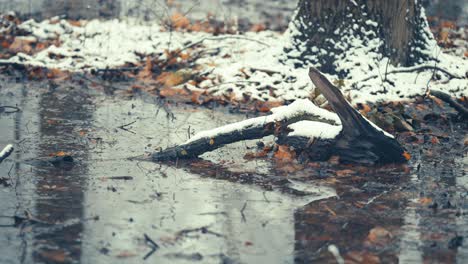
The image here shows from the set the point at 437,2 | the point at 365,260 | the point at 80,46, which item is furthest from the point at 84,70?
the point at 437,2

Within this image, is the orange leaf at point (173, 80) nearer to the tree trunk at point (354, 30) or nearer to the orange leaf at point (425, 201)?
the tree trunk at point (354, 30)

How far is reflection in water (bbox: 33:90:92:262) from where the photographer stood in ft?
16.8

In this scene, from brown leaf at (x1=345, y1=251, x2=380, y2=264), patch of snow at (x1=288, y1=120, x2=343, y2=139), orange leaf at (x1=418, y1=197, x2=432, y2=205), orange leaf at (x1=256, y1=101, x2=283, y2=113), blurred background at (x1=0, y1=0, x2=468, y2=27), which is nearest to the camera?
brown leaf at (x1=345, y1=251, x2=380, y2=264)

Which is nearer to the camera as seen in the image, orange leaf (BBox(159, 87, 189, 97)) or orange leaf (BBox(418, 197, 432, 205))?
orange leaf (BBox(418, 197, 432, 205))

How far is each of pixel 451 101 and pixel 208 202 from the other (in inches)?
146

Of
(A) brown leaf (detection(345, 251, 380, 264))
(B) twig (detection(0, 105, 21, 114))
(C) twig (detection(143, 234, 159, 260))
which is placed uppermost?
(A) brown leaf (detection(345, 251, 380, 264))

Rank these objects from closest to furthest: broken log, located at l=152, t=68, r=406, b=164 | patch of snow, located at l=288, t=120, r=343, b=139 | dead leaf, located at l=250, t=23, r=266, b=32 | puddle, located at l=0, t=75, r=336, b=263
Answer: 1. puddle, located at l=0, t=75, r=336, b=263
2. broken log, located at l=152, t=68, r=406, b=164
3. patch of snow, located at l=288, t=120, r=343, b=139
4. dead leaf, located at l=250, t=23, r=266, b=32

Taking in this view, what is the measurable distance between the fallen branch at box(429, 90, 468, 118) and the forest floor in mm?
198

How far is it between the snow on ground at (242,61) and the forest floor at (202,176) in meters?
0.04

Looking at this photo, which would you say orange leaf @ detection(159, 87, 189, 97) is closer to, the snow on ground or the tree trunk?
the snow on ground

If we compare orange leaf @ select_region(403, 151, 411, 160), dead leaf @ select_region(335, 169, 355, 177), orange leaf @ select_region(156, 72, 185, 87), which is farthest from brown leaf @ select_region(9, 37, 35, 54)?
orange leaf @ select_region(403, 151, 411, 160)

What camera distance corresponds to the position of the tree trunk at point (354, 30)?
1054cm

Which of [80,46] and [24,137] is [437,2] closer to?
[80,46]

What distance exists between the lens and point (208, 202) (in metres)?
6.12
